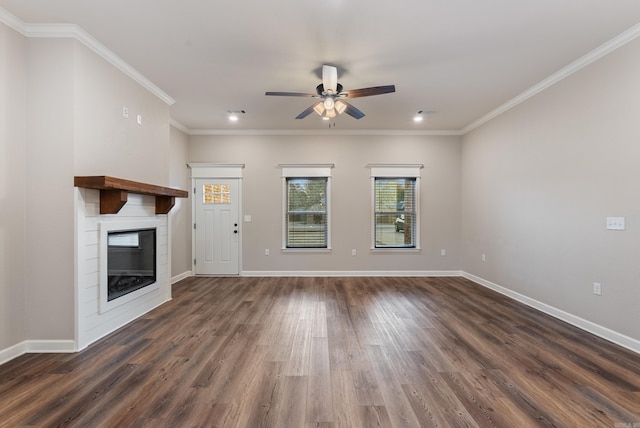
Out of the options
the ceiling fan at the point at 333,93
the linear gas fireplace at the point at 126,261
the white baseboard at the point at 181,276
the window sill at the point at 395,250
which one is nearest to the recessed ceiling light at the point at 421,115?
the ceiling fan at the point at 333,93

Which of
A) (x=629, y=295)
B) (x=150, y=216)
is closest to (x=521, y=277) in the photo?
(x=629, y=295)

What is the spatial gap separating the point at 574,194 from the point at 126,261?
17.1 ft

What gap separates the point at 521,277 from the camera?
13.0ft

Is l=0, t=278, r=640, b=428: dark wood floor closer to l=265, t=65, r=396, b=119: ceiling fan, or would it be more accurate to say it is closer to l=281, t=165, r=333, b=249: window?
l=281, t=165, r=333, b=249: window

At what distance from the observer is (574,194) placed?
125 inches

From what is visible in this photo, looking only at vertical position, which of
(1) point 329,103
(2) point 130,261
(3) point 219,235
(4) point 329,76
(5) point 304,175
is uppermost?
(4) point 329,76

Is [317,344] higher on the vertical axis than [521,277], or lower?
lower

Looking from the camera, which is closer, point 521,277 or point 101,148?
point 101,148

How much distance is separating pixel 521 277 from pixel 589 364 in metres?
1.84

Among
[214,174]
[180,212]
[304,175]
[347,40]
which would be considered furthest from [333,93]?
[180,212]

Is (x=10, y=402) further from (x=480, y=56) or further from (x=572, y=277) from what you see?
(x=572, y=277)

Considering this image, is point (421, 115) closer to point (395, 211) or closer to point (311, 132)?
point (395, 211)

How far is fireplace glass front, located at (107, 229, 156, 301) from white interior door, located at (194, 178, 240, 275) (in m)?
1.85

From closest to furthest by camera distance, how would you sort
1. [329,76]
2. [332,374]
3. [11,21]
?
[332,374] < [11,21] < [329,76]
